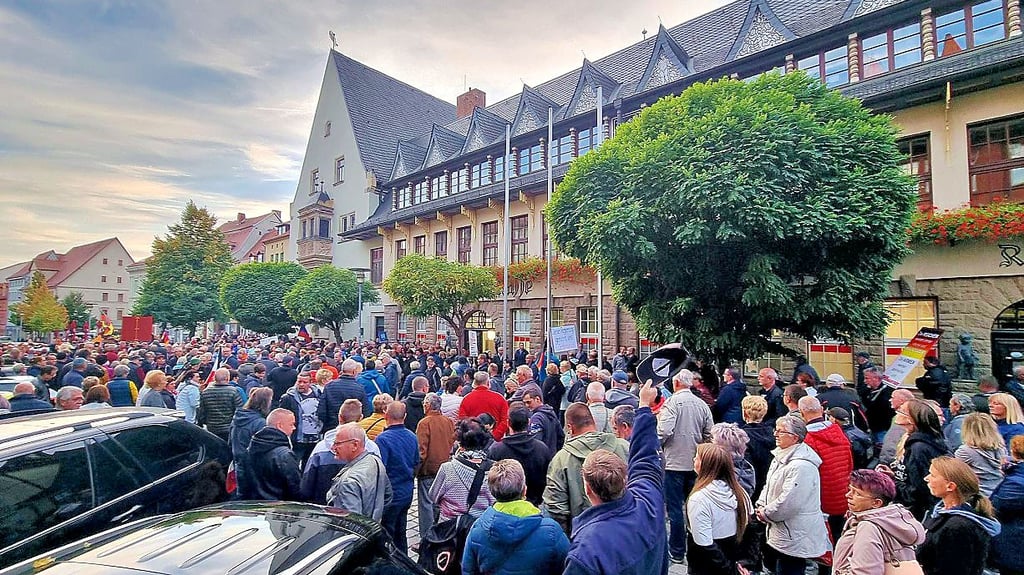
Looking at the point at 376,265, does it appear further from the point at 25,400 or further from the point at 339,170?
the point at 25,400

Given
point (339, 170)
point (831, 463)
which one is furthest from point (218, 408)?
point (339, 170)

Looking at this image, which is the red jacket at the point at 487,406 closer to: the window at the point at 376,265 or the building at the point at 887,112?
the building at the point at 887,112

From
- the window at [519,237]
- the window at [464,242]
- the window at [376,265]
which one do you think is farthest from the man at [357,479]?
the window at [376,265]

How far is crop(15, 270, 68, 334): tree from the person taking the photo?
56531 millimetres

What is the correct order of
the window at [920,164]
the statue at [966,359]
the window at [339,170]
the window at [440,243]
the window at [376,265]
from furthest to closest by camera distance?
the window at [339,170] < the window at [376,265] < the window at [440,243] < the window at [920,164] < the statue at [966,359]

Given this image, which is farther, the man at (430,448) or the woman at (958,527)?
the man at (430,448)

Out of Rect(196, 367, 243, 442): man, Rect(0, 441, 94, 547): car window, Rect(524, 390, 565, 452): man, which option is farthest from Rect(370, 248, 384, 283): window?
Rect(0, 441, 94, 547): car window

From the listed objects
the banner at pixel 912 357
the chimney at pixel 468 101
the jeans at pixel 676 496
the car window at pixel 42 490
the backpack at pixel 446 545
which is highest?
the chimney at pixel 468 101

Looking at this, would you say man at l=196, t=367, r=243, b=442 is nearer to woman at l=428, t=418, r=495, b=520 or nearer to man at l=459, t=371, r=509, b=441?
man at l=459, t=371, r=509, b=441

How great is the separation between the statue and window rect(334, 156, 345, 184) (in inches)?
1229

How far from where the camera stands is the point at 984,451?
4.41 m

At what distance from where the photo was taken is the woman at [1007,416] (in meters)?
5.18

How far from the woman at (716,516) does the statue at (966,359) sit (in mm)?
10295

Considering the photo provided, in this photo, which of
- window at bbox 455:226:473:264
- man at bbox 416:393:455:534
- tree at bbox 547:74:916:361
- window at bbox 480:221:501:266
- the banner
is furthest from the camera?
window at bbox 455:226:473:264
